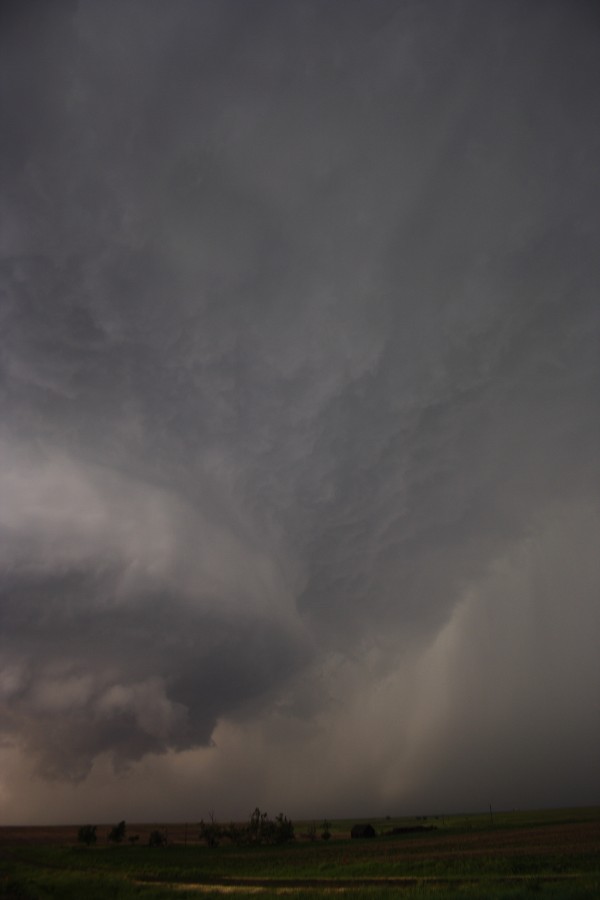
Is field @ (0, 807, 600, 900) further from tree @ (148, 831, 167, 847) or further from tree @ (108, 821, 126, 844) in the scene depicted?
tree @ (108, 821, 126, 844)

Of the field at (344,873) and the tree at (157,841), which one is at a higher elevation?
the field at (344,873)

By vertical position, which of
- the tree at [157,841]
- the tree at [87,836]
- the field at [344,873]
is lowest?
the tree at [157,841]

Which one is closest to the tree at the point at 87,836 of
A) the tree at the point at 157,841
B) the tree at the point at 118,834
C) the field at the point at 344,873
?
the tree at the point at 118,834

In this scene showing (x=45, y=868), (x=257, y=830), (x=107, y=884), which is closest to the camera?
(x=107, y=884)

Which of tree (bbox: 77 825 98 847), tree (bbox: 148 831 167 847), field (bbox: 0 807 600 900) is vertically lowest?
tree (bbox: 148 831 167 847)

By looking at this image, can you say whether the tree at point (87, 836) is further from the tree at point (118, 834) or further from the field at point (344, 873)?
the field at point (344, 873)

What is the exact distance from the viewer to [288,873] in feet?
183

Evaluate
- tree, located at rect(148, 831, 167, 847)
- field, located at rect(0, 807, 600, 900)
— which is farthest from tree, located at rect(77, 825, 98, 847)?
field, located at rect(0, 807, 600, 900)

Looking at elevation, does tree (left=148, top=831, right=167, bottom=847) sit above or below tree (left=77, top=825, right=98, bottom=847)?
below

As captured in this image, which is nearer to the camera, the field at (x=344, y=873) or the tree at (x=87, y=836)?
the field at (x=344, y=873)

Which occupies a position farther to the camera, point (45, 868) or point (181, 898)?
point (45, 868)

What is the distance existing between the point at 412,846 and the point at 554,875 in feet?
139

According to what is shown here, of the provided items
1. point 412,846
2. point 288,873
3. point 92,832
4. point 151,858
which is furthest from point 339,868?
point 92,832

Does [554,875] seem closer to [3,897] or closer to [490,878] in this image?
[490,878]
